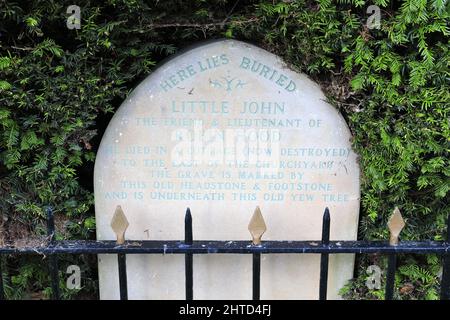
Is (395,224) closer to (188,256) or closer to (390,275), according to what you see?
(390,275)

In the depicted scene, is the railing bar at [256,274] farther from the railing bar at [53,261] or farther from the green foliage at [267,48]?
the railing bar at [53,261]

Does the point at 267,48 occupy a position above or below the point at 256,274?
above

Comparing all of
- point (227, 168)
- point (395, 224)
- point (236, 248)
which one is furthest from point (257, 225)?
point (395, 224)

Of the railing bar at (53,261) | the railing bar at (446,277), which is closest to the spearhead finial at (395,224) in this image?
the railing bar at (446,277)

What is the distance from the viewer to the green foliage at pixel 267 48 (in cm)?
197

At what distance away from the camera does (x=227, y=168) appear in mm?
2211

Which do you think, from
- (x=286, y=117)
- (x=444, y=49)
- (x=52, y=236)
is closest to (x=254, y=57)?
(x=286, y=117)

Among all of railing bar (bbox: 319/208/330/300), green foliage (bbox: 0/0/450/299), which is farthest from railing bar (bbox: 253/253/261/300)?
green foliage (bbox: 0/0/450/299)

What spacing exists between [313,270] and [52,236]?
1.27 meters

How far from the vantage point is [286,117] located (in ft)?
7.11

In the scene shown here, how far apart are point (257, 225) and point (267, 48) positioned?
2.83 feet
